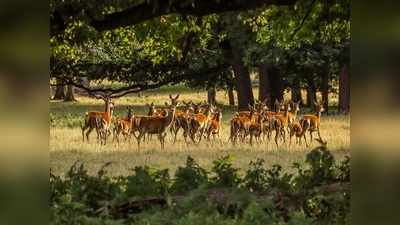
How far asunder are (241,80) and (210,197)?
26.0m

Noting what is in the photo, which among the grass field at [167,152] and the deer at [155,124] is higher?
the deer at [155,124]

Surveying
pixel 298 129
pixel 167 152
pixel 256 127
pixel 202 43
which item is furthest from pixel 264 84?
pixel 167 152

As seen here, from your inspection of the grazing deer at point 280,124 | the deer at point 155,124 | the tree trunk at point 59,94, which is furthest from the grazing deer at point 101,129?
the tree trunk at point 59,94

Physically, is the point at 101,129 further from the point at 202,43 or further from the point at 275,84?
the point at 275,84

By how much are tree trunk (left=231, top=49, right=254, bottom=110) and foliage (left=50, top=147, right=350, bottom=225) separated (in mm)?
23397

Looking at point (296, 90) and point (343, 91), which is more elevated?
point (296, 90)

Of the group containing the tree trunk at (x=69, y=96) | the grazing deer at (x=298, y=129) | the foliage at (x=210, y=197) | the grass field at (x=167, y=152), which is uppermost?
the tree trunk at (x=69, y=96)

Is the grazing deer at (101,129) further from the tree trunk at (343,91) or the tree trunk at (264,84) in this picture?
the tree trunk at (343,91)

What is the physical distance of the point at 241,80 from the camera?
3177cm

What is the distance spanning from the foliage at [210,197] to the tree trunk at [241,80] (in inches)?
921

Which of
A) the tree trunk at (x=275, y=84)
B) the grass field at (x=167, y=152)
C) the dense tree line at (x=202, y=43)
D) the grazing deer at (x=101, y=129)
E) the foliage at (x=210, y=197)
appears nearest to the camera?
the foliage at (x=210, y=197)

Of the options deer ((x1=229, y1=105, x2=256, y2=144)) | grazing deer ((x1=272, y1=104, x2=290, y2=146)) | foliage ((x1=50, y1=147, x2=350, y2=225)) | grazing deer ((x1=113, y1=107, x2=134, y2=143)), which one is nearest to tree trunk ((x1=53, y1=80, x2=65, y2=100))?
grazing deer ((x1=113, y1=107, x2=134, y2=143))

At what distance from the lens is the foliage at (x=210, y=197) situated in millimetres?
5152
